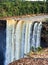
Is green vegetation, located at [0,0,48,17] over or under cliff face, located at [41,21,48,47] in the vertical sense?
over

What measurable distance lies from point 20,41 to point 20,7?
498 inches

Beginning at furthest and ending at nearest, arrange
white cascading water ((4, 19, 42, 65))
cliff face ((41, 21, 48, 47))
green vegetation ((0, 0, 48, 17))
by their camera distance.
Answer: green vegetation ((0, 0, 48, 17)), cliff face ((41, 21, 48, 47)), white cascading water ((4, 19, 42, 65))

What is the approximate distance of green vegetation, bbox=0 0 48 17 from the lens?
2689 centimetres

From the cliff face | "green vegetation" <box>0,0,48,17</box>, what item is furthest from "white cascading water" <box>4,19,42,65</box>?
"green vegetation" <box>0,0,48,17</box>

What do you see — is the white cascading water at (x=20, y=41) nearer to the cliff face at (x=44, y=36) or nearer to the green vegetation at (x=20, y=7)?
the cliff face at (x=44, y=36)

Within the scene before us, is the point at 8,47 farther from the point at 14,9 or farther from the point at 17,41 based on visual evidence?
the point at 14,9

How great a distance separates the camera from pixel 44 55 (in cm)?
1062

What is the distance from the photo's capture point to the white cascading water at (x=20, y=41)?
13.6 metres

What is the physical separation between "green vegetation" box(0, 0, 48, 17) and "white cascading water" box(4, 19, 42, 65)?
7560mm

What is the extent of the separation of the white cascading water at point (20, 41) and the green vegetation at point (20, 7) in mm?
7560

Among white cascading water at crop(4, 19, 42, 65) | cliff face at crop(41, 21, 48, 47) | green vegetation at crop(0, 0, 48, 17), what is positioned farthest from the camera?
green vegetation at crop(0, 0, 48, 17)

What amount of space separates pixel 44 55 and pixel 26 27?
8.91 m

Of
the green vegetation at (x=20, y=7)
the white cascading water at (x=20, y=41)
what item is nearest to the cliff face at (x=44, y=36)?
the white cascading water at (x=20, y=41)

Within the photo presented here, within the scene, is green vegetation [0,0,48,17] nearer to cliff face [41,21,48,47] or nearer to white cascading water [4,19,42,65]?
white cascading water [4,19,42,65]
